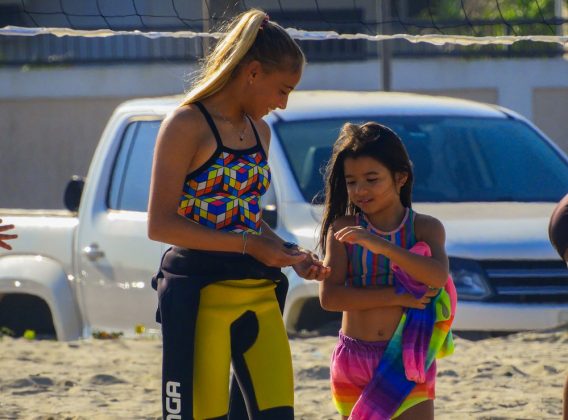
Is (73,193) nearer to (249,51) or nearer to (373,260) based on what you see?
(373,260)

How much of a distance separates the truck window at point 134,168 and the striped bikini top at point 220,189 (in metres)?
3.89

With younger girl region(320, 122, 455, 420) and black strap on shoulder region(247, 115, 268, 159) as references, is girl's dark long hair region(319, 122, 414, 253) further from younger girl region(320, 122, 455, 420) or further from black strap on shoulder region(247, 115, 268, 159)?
black strap on shoulder region(247, 115, 268, 159)

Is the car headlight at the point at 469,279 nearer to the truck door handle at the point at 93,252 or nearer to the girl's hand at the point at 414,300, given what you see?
the truck door handle at the point at 93,252

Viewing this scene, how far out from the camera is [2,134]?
793 inches

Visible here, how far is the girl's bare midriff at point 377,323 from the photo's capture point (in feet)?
13.3

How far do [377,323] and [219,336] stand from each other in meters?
0.57

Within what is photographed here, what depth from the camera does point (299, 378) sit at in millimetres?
6809

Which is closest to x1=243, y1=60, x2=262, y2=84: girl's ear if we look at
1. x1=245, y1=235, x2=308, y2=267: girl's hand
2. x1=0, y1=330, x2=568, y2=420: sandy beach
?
x1=245, y1=235, x2=308, y2=267: girl's hand

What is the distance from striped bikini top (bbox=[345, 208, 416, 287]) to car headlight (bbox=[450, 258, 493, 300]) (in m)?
2.41

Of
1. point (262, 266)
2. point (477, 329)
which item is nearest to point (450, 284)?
point (262, 266)

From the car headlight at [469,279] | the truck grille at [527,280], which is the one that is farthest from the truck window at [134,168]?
the truck grille at [527,280]

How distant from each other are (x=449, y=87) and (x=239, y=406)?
50.9ft

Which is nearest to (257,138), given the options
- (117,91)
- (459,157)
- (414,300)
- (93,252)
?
(414,300)

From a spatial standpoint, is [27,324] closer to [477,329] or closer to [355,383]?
[477,329]
